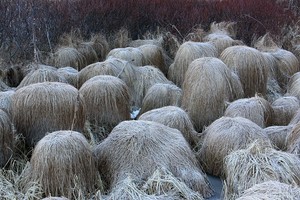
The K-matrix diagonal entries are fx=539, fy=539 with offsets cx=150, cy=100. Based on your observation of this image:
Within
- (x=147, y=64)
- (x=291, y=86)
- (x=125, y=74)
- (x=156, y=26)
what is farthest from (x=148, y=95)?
(x=156, y=26)

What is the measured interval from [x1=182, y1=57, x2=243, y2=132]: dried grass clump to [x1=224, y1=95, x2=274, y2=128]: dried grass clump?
0.27m

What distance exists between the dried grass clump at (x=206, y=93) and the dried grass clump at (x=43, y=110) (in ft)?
5.91

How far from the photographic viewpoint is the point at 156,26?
33.7 feet

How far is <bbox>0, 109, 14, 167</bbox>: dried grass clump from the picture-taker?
5.00m

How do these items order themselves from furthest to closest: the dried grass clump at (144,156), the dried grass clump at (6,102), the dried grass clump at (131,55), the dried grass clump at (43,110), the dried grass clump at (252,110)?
the dried grass clump at (131,55) → the dried grass clump at (252,110) → the dried grass clump at (6,102) → the dried grass clump at (43,110) → the dried grass clump at (144,156)

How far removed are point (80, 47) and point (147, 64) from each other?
1.24 metres

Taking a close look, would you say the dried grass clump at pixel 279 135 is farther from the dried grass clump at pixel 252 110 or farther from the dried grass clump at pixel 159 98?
the dried grass clump at pixel 159 98

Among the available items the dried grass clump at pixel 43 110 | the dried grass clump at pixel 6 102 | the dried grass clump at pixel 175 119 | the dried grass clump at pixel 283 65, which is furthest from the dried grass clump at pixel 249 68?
the dried grass clump at pixel 6 102

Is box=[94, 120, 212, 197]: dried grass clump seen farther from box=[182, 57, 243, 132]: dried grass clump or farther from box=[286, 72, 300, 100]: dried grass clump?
box=[286, 72, 300, 100]: dried grass clump

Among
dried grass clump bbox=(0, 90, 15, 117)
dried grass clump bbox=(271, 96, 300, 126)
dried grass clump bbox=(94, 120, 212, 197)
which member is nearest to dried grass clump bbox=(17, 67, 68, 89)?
dried grass clump bbox=(0, 90, 15, 117)

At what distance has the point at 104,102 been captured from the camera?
6.19 metres

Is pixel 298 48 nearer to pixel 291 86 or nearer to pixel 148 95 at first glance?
pixel 291 86

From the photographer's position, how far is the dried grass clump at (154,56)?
860 cm

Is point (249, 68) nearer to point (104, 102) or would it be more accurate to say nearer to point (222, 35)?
point (222, 35)
